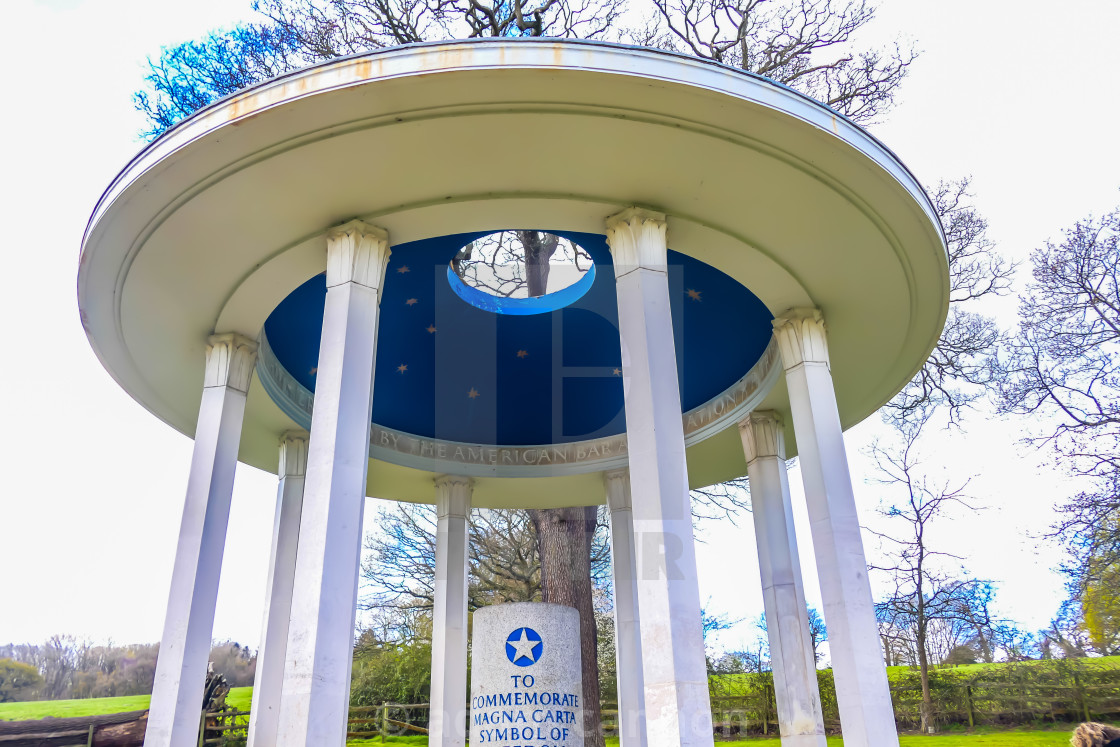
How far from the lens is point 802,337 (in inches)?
475

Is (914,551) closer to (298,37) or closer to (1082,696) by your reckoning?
(1082,696)

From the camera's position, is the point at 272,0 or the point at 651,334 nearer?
the point at 651,334

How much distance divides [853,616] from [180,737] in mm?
8584

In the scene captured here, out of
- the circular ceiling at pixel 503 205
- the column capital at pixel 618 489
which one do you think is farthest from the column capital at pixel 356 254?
the column capital at pixel 618 489

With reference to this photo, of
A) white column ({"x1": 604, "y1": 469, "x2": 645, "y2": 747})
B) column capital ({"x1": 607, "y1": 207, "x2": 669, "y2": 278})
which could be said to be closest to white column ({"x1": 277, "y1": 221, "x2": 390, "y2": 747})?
column capital ({"x1": 607, "y1": 207, "x2": 669, "y2": 278})

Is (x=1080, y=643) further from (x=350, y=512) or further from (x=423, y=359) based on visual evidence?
(x=350, y=512)

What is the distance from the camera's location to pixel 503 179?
1001cm

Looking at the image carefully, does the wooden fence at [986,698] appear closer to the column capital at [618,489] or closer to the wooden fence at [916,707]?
the wooden fence at [916,707]

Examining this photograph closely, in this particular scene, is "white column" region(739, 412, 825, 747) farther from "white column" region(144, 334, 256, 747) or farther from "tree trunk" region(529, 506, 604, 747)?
"white column" region(144, 334, 256, 747)

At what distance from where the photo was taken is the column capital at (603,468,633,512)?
700 inches

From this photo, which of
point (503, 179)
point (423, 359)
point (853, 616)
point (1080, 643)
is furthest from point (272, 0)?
point (1080, 643)

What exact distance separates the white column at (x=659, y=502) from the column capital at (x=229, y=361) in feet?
20.3

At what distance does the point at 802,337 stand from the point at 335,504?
7.26 m

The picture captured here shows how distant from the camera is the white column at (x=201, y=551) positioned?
1010 centimetres
